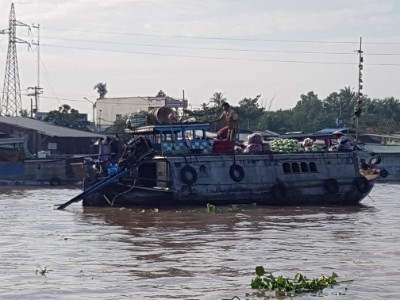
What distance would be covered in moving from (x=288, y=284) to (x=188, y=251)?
→ 390 cm

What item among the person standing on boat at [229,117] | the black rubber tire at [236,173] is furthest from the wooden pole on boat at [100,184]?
the black rubber tire at [236,173]

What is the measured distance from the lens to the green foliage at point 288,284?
10.2 m

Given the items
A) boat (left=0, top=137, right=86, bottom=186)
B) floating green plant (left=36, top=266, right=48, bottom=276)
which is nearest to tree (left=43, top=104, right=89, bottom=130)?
boat (left=0, top=137, right=86, bottom=186)

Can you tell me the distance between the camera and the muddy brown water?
418 inches

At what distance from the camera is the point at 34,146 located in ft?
143

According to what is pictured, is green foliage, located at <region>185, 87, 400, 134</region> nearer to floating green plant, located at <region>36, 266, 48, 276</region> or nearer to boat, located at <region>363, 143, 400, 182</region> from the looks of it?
boat, located at <region>363, 143, 400, 182</region>

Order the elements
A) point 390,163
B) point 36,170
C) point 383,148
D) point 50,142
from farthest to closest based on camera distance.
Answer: point 383,148 < point 390,163 < point 50,142 < point 36,170

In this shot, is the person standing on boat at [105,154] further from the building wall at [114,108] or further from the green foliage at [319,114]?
the building wall at [114,108]

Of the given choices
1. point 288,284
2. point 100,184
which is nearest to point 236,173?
point 100,184

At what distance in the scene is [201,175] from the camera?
A: 72.4ft

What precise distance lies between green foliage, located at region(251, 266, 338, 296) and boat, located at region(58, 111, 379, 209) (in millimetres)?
11320

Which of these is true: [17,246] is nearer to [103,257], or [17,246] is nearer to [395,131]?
[103,257]

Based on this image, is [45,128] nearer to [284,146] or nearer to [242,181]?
[284,146]

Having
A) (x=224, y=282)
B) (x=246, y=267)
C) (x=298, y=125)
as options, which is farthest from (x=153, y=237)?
(x=298, y=125)
